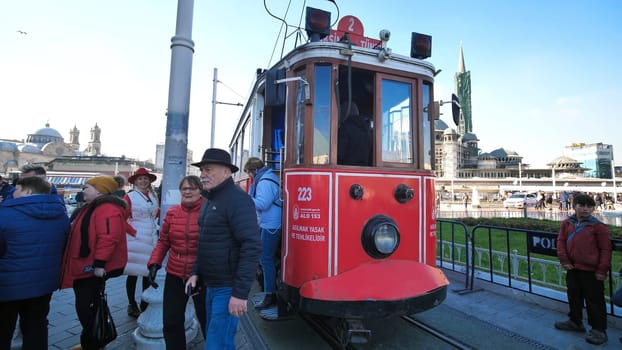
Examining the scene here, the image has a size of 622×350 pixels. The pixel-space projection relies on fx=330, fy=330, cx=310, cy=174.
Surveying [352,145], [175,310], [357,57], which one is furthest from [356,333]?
[357,57]

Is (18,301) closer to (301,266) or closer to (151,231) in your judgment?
(151,231)

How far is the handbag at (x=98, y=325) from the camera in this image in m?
3.05

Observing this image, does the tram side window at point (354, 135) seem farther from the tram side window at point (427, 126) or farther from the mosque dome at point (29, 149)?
the mosque dome at point (29, 149)

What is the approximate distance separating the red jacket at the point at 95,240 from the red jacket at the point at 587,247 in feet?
16.5

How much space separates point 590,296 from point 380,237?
8.60ft

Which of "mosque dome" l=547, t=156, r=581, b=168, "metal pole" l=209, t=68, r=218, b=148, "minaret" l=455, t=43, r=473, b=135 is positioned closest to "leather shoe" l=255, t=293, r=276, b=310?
"metal pole" l=209, t=68, r=218, b=148

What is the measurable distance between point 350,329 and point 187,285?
1.49 metres

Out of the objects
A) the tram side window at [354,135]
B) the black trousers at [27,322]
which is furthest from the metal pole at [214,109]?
the black trousers at [27,322]

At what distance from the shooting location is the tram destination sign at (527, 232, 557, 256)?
477cm

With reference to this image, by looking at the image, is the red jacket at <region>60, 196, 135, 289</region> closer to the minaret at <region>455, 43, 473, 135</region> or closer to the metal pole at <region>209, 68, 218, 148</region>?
the metal pole at <region>209, 68, 218, 148</region>

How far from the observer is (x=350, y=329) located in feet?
9.86

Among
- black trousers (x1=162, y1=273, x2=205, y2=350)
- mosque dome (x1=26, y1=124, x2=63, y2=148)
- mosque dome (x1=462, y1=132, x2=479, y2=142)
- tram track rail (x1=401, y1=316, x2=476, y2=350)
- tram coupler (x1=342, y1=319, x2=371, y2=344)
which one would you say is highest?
mosque dome (x1=462, y1=132, x2=479, y2=142)

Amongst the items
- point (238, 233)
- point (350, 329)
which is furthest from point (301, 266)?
→ point (238, 233)

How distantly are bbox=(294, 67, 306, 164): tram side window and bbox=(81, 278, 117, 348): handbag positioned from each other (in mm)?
2267
